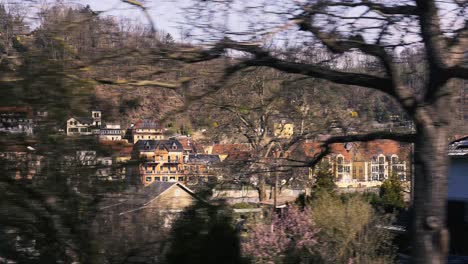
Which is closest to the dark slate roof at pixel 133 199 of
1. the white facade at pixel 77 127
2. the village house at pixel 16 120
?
the white facade at pixel 77 127

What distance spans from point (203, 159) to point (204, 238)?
95.9 inches

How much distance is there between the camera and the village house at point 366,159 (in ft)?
26.2

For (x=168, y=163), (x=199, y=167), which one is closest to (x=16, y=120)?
(x=168, y=163)

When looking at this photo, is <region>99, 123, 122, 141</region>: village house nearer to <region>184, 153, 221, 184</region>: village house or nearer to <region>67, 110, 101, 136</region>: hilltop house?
<region>67, 110, 101, 136</region>: hilltop house

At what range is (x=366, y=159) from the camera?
9.27m

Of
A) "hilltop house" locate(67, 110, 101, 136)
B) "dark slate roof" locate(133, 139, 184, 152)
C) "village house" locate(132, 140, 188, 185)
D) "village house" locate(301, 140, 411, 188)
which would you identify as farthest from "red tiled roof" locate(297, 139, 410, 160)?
"hilltop house" locate(67, 110, 101, 136)

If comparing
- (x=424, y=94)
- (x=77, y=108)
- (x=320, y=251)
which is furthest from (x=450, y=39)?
(x=320, y=251)

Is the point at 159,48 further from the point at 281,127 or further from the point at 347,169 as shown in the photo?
the point at 347,169

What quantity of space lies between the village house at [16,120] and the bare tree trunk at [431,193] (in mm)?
3181

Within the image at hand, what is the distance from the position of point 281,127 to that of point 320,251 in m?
6.16

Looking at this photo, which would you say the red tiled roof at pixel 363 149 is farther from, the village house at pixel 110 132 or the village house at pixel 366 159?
the village house at pixel 110 132

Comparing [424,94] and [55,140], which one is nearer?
[55,140]

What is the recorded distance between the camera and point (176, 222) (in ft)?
18.6

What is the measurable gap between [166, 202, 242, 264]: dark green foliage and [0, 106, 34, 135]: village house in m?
1.42
